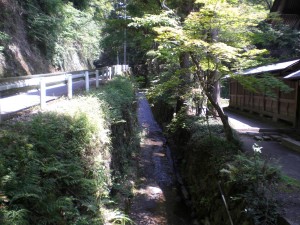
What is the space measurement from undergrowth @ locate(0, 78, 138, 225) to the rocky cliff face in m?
9.69

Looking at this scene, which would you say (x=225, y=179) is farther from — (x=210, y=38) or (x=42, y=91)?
(x=42, y=91)

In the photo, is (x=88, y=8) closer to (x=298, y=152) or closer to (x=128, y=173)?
(x=128, y=173)

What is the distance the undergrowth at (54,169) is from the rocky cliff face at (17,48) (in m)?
9.69

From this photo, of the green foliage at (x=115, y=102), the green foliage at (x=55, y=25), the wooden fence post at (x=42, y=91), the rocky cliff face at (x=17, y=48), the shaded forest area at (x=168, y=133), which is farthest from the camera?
the green foliage at (x=55, y=25)

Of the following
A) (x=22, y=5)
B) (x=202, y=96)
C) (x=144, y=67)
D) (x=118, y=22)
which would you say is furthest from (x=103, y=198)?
(x=144, y=67)

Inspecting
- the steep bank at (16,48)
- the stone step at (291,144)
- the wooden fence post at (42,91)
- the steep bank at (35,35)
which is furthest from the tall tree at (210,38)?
the steep bank at (16,48)

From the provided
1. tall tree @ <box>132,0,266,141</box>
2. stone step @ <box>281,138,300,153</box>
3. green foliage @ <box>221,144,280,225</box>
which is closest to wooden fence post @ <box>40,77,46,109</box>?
tall tree @ <box>132,0,266,141</box>

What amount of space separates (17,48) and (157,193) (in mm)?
11988

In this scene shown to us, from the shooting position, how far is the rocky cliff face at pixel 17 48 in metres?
15.4

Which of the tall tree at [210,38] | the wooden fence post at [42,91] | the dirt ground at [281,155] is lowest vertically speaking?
the dirt ground at [281,155]

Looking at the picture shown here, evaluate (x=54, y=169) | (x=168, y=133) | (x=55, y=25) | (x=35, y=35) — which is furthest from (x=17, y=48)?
(x=54, y=169)

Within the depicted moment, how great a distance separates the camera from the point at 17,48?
1712 centimetres

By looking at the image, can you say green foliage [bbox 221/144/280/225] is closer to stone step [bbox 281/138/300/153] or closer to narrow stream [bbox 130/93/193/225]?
narrow stream [bbox 130/93/193/225]

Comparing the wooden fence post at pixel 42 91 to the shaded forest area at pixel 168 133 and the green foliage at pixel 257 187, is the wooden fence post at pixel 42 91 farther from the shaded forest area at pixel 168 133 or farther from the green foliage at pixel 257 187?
the green foliage at pixel 257 187
